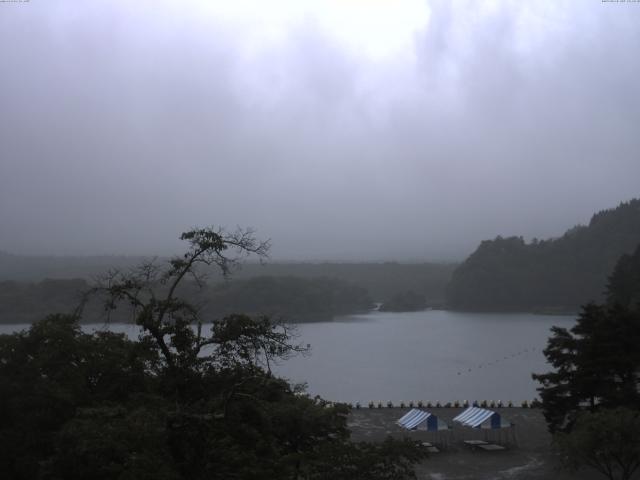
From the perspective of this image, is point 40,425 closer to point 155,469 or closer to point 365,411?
point 155,469

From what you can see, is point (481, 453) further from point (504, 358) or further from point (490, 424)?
point (504, 358)

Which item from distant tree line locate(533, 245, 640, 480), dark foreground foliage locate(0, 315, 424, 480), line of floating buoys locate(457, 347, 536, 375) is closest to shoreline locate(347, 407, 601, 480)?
distant tree line locate(533, 245, 640, 480)

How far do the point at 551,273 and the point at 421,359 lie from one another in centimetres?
3229

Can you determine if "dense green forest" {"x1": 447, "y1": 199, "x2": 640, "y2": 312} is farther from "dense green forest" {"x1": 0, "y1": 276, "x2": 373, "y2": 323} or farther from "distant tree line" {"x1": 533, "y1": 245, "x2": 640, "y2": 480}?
"distant tree line" {"x1": 533, "y1": 245, "x2": 640, "y2": 480}

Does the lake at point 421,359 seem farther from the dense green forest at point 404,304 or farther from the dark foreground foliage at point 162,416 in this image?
the dense green forest at point 404,304

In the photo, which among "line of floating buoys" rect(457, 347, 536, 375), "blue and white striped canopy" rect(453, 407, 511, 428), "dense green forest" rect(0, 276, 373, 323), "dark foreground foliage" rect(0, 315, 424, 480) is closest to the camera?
"dark foreground foliage" rect(0, 315, 424, 480)

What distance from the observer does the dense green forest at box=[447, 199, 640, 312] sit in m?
56.0

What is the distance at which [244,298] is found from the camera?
4450cm

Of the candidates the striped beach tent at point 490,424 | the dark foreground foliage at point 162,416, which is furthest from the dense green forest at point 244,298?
the dark foreground foliage at point 162,416

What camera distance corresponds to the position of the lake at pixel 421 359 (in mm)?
22359

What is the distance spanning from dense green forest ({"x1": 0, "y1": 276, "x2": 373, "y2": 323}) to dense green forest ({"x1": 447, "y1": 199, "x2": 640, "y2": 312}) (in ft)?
29.8

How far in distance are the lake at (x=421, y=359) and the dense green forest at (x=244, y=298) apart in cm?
155

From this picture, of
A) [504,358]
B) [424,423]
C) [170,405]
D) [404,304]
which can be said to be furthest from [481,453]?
[404,304]

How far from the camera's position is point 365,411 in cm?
1612
